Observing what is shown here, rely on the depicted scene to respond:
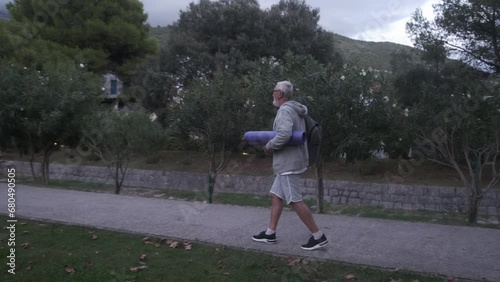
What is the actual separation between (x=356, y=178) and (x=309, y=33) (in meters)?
9.32

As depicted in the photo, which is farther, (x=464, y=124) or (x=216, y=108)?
(x=216, y=108)

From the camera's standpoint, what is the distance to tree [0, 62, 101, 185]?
509 inches

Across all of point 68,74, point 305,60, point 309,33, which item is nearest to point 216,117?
point 305,60

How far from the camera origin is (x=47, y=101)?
13.0m

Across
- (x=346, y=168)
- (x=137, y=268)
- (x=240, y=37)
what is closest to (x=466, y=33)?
(x=346, y=168)

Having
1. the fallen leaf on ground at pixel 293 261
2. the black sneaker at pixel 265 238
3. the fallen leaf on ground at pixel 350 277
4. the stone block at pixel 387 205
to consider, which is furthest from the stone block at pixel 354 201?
the fallen leaf on ground at pixel 350 277

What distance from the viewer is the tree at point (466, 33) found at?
1554 centimetres

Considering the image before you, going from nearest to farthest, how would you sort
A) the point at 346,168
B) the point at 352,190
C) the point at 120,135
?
the point at 120,135 → the point at 352,190 → the point at 346,168

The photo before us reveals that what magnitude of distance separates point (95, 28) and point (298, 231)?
21006 mm

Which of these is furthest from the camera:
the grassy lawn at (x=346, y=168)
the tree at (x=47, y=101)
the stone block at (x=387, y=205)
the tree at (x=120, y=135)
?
the grassy lawn at (x=346, y=168)

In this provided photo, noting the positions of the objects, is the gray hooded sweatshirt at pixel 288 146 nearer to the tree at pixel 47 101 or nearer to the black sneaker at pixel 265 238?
the black sneaker at pixel 265 238

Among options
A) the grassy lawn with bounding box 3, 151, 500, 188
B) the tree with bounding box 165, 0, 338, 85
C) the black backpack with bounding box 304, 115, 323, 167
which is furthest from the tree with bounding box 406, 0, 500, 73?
the black backpack with bounding box 304, 115, 323, 167

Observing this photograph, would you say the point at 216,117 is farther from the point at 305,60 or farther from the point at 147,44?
the point at 147,44

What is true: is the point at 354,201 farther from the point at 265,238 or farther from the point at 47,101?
the point at 265,238
